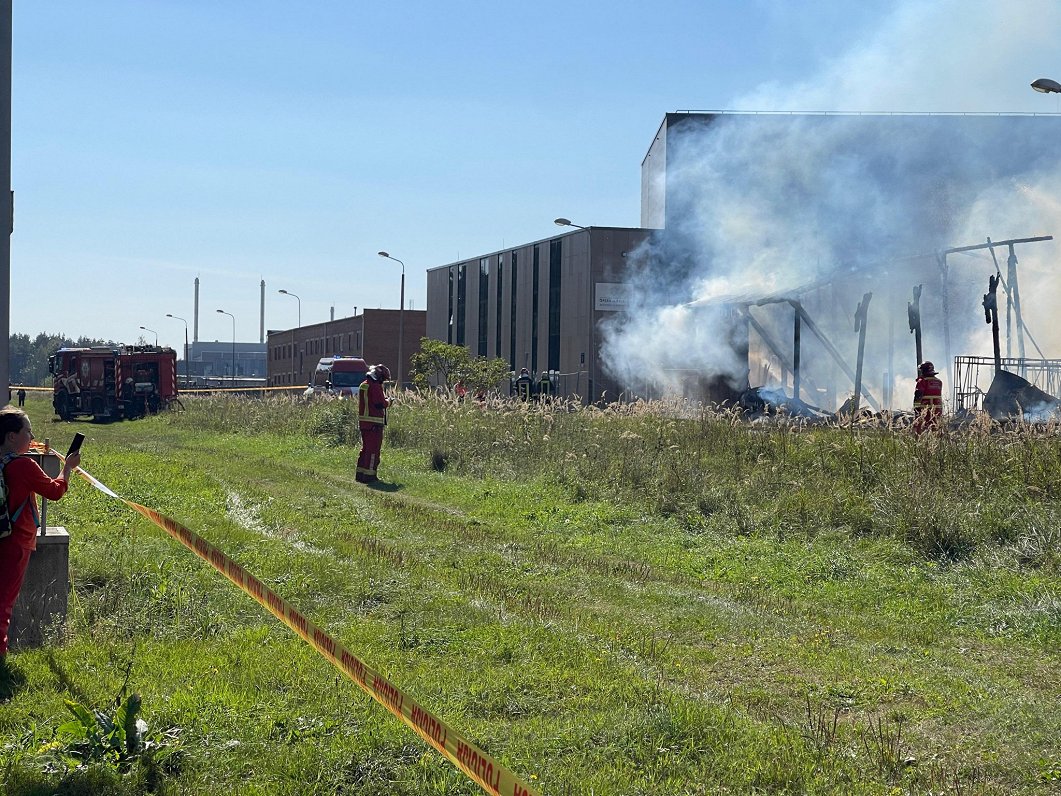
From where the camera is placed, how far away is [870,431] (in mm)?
13617

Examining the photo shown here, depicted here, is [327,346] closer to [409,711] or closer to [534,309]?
[534,309]

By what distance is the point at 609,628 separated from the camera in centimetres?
707

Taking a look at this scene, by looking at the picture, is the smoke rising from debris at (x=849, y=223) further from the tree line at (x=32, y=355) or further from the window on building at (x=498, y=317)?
the tree line at (x=32, y=355)

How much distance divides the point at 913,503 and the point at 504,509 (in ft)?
16.1

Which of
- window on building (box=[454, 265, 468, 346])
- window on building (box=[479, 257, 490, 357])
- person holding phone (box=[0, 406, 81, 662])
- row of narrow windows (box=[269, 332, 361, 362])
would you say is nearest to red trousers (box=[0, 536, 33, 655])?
person holding phone (box=[0, 406, 81, 662])

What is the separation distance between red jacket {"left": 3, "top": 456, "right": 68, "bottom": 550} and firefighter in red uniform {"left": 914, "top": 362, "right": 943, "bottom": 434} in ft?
32.6

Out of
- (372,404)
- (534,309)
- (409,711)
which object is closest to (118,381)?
(372,404)

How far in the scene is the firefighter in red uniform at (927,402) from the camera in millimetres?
13211

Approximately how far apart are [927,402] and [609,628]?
9.92m

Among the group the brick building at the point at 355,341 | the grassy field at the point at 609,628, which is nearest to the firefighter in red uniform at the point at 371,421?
the grassy field at the point at 609,628

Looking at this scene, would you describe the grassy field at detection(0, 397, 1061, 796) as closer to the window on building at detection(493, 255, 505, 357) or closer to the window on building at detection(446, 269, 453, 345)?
the window on building at detection(493, 255, 505, 357)

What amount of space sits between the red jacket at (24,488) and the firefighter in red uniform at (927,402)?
995cm

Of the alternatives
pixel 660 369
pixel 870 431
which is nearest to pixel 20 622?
pixel 870 431

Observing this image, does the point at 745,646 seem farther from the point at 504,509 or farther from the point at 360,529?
the point at 504,509
